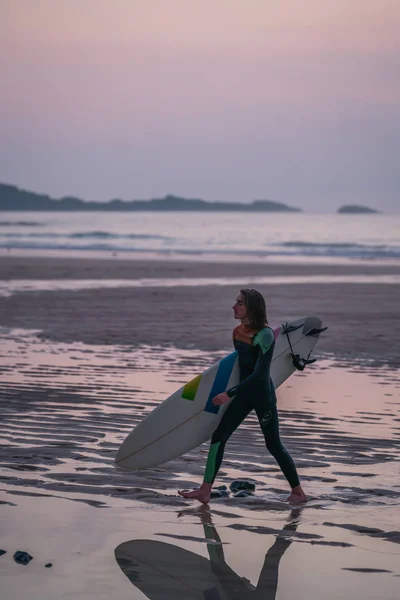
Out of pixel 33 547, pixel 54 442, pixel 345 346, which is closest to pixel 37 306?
pixel 345 346

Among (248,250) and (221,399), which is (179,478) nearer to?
(221,399)

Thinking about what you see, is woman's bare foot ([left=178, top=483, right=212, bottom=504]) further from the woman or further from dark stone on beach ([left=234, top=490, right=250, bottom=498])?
dark stone on beach ([left=234, top=490, right=250, bottom=498])

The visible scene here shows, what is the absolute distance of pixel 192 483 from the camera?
21.8 ft

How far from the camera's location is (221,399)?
6352mm

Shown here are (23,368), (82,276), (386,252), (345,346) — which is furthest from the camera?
(386,252)

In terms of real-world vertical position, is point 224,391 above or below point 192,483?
above

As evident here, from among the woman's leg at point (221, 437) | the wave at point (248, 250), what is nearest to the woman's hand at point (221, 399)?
the woman's leg at point (221, 437)

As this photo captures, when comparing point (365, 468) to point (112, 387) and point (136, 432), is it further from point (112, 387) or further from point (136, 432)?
point (112, 387)

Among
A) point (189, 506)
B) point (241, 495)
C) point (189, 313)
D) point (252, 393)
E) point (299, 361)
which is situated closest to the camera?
point (189, 506)

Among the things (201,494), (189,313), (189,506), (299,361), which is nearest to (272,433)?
(201,494)

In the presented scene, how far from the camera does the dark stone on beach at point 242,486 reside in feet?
21.0

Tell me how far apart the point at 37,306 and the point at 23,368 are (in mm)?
7713

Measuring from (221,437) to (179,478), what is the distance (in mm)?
569

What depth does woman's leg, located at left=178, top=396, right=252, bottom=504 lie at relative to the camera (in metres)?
Result: 6.20
